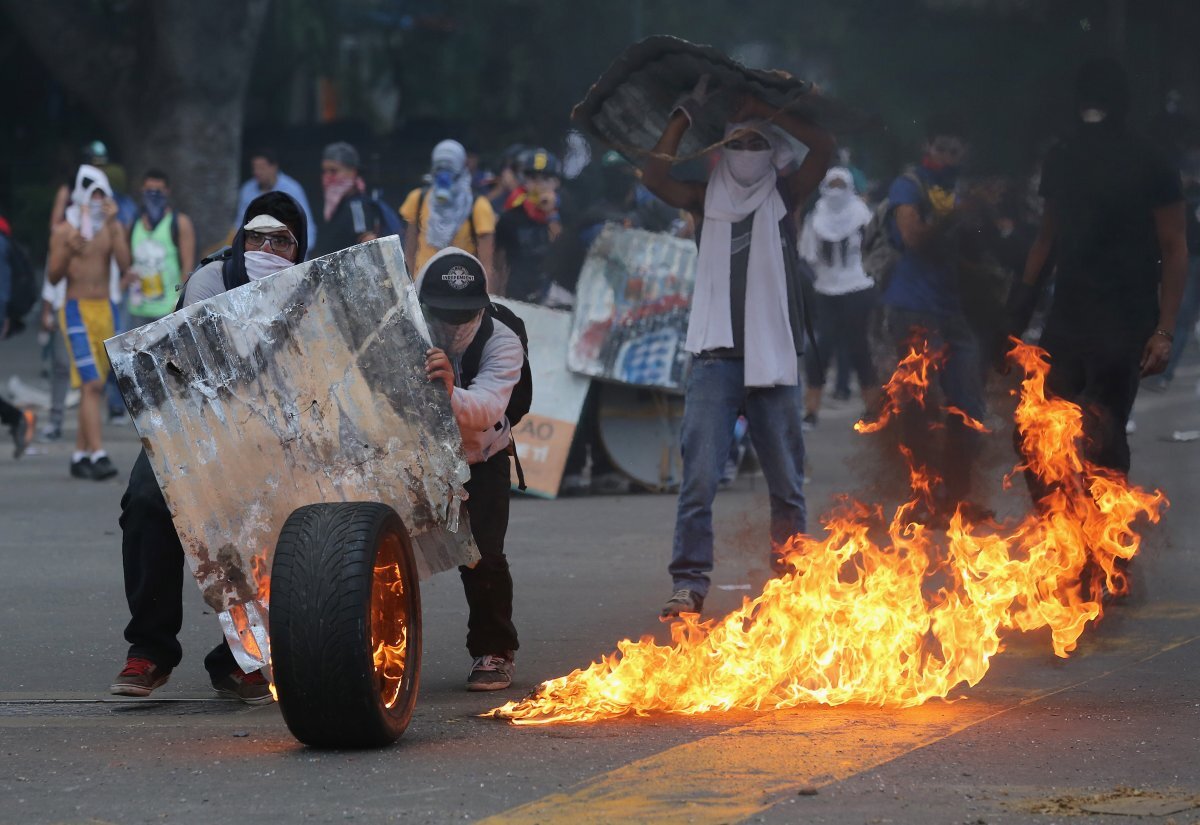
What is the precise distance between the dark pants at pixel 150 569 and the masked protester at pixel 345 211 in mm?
5709

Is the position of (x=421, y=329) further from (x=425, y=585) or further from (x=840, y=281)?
(x=840, y=281)

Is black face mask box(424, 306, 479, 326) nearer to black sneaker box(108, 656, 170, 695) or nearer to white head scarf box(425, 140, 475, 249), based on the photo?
black sneaker box(108, 656, 170, 695)

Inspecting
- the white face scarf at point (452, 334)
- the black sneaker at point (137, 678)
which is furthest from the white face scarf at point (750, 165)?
the black sneaker at point (137, 678)

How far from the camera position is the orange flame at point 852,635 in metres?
5.39

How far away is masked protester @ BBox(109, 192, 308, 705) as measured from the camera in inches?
219

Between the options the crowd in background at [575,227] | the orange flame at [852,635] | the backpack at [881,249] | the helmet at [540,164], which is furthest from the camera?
the helmet at [540,164]

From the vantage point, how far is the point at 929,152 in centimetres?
741

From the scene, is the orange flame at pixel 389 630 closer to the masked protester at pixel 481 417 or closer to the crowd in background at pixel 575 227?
the masked protester at pixel 481 417

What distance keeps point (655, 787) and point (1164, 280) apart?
354 cm

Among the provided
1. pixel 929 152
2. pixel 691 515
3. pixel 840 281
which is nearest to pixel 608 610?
pixel 691 515

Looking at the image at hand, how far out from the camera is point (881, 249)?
9320 mm

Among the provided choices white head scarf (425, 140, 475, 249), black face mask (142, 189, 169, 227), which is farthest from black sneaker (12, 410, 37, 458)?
white head scarf (425, 140, 475, 249)

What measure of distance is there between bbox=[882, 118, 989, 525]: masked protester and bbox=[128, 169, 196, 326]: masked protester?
267 inches

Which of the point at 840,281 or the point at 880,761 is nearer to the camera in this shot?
the point at 880,761
